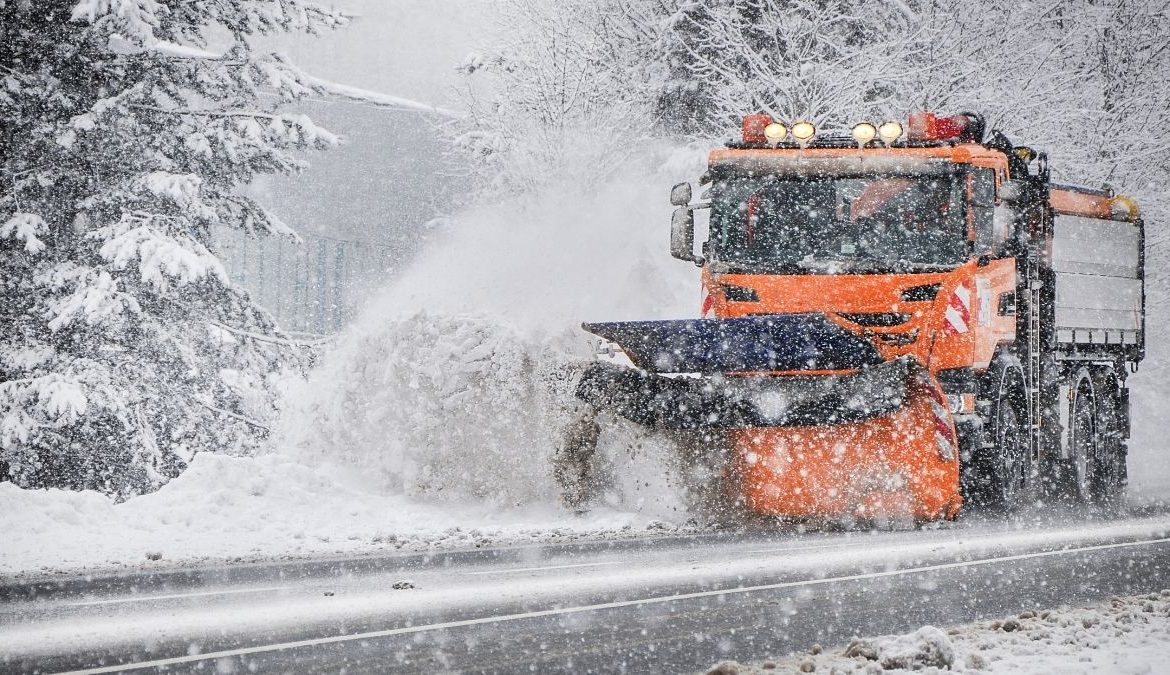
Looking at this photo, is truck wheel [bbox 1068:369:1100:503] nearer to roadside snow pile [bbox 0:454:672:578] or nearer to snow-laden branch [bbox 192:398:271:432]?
roadside snow pile [bbox 0:454:672:578]

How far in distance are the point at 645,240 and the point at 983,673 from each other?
635 inches

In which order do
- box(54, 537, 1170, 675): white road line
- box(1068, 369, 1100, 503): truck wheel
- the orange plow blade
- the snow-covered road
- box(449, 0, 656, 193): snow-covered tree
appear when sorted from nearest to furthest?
box(54, 537, 1170, 675): white road line
the snow-covered road
the orange plow blade
box(1068, 369, 1100, 503): truck wheel
box(449, 0, 656, 193): snow-covered tree

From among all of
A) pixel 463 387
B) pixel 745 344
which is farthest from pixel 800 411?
pixel 463 387

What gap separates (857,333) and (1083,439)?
4892 millimetres

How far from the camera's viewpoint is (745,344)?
29.6ft

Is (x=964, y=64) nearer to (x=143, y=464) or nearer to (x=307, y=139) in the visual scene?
(x=307, y=139)

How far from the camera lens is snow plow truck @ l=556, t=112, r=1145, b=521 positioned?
29.6 feet

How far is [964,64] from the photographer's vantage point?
19578 millimetres

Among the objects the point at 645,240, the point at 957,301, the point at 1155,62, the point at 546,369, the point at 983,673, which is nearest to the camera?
the point at 983,673

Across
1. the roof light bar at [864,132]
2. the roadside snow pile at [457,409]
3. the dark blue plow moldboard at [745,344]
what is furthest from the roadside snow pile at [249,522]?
the roof light bar at [864,132]

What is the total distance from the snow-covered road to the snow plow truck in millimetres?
645

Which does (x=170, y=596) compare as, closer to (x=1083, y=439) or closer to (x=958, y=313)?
(x=958, y=313)

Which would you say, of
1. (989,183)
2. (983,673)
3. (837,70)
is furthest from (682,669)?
(837,70)

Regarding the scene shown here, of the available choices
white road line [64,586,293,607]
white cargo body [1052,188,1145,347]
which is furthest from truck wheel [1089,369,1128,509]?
white road line [64,586,293,607]
